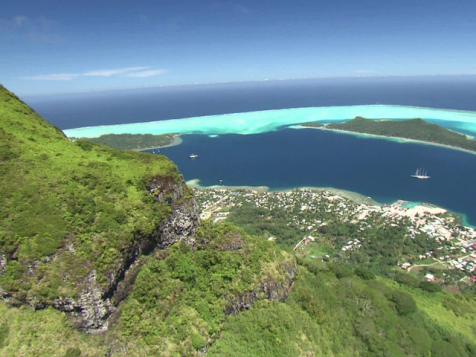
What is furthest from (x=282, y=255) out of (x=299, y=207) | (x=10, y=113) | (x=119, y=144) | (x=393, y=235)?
(x=119, y=144)

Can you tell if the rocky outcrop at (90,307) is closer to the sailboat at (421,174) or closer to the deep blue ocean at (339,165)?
the deep blue ocean at (339,165)

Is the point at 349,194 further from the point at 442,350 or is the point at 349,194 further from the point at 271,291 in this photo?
the point at 271,291

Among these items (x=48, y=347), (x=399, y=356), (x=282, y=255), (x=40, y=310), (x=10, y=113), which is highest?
(x=10, y=113)

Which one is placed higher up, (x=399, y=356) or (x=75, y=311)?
(x=75, y=311)

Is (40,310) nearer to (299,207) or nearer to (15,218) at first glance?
(15,218)

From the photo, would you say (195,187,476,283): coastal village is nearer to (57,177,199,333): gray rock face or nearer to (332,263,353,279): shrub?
(332,263,353,279): shrub

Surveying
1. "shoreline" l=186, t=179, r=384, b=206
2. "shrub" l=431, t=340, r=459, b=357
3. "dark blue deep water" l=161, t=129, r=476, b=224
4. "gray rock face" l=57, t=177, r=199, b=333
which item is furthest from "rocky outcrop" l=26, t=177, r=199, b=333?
"dark blue deep water" l=161, t=129, r=476, b=224

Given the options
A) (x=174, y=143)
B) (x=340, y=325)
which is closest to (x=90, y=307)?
(x=340, y=325)
